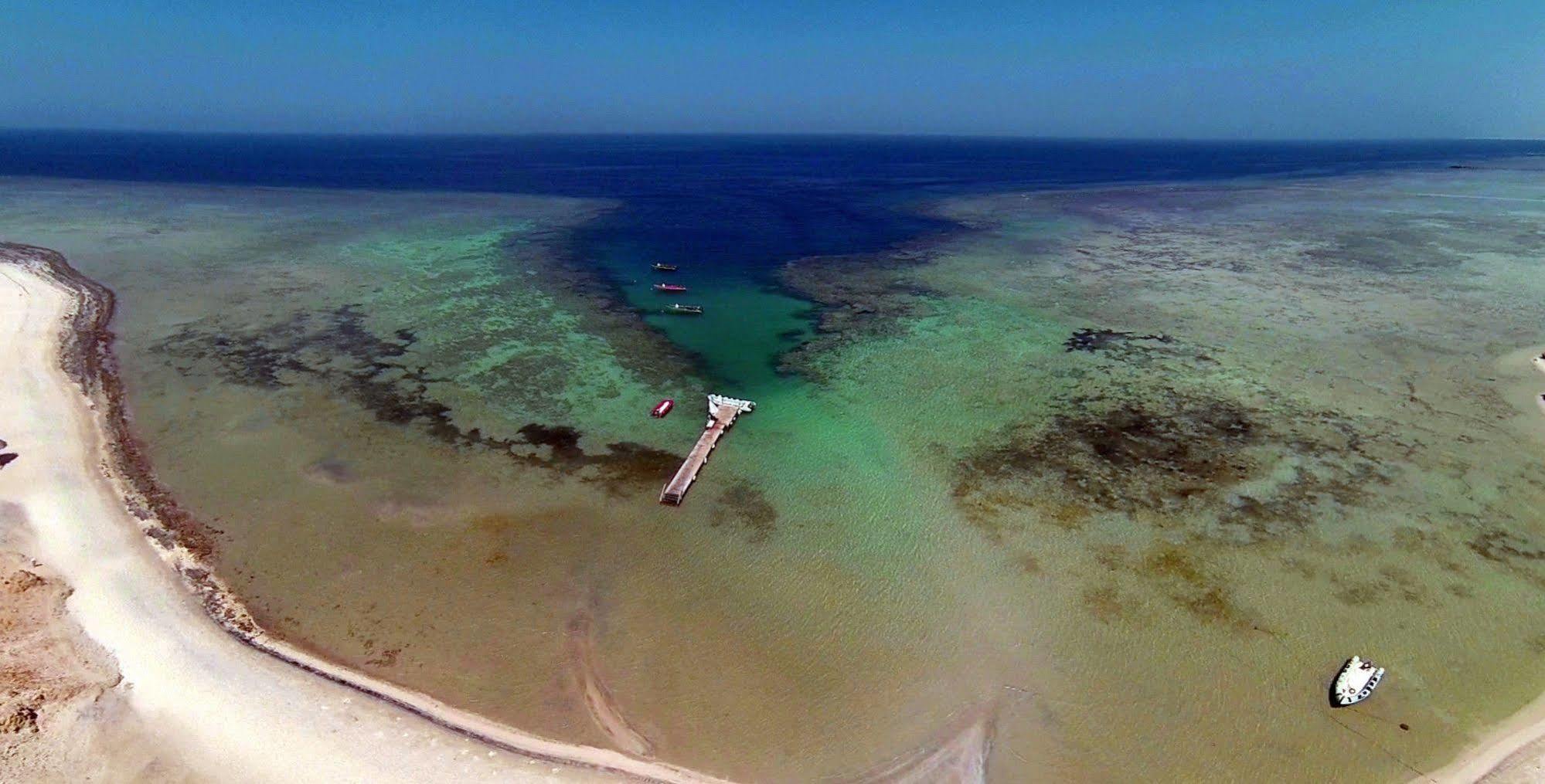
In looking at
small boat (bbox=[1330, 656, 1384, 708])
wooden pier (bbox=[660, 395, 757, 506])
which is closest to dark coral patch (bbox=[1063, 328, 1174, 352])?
wooden pier (bbox=[660, 395, 757, 506])

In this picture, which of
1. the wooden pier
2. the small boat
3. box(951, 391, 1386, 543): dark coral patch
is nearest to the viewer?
the small boat

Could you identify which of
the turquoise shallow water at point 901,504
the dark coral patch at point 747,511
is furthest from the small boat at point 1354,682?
the dark coral patch at point 747,511

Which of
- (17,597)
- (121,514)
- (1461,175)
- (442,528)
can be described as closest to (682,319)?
(442,528)

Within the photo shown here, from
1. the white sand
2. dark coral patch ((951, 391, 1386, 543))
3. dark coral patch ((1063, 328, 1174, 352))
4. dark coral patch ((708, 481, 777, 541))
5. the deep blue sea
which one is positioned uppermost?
the deep blue sea

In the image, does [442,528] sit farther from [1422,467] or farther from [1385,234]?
[1385,234]

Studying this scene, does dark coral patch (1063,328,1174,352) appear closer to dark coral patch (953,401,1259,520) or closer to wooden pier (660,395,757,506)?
dark coral patch (953,401,1259,520)

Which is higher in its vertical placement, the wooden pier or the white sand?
the wooden pier

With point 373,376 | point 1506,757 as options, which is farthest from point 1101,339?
point 373,376
